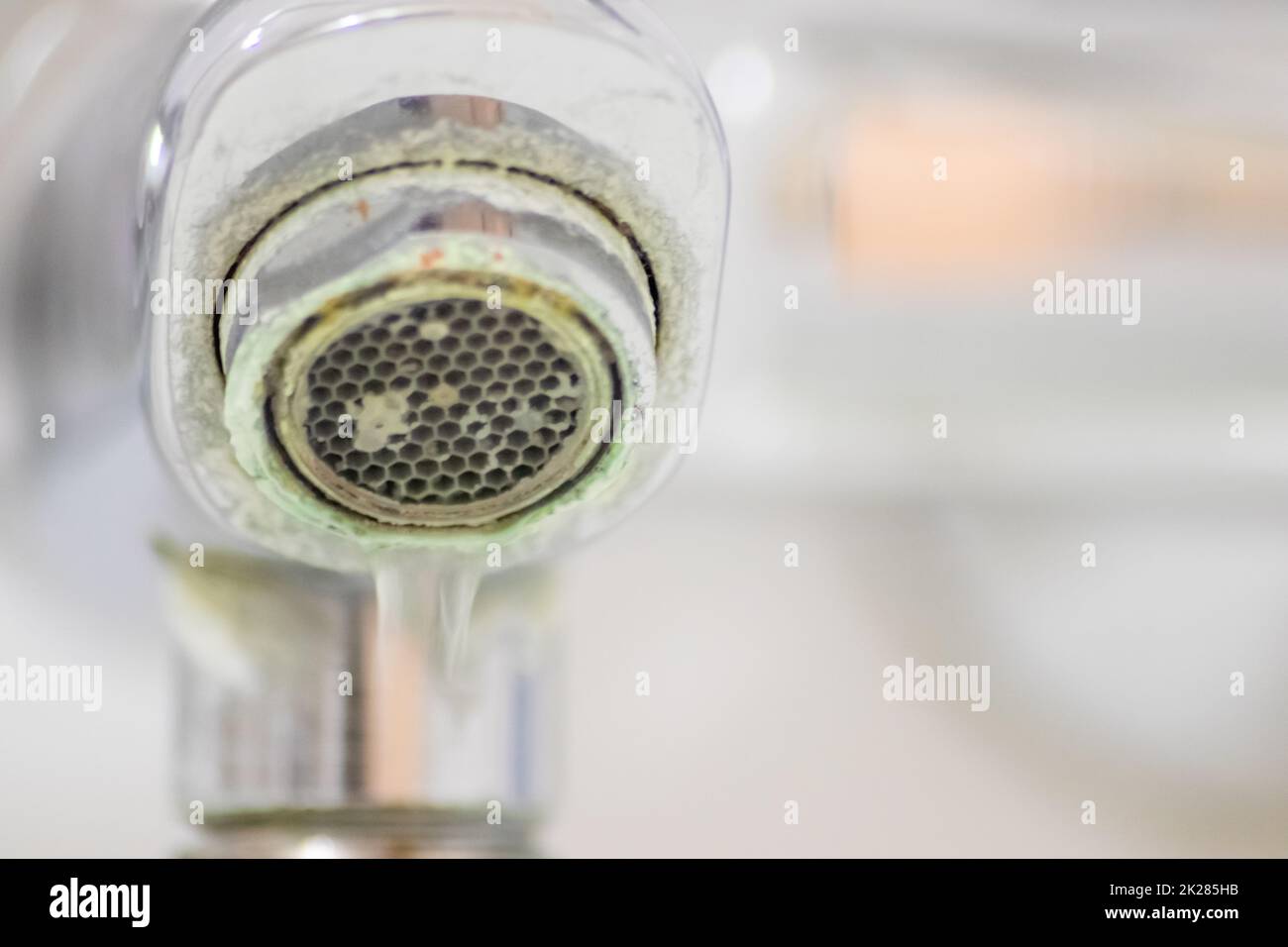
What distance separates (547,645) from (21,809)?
0.21 m

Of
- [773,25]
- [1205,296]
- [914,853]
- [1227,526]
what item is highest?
[773,25]

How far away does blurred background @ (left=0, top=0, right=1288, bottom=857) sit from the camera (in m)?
0.48

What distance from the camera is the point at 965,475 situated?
1.68 feet

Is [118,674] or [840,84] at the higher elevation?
[840,84]

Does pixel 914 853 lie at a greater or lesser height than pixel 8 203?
lesser

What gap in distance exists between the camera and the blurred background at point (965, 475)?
18.8 inches

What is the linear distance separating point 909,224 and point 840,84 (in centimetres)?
7

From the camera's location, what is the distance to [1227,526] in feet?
1.70

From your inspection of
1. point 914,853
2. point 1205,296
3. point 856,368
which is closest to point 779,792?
point 914,853

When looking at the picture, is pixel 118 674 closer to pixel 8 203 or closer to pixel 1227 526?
Result: pixel 8 203

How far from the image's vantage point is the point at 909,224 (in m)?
0.49

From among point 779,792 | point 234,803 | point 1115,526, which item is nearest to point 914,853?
point 779,792

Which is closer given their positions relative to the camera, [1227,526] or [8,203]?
[8,203]

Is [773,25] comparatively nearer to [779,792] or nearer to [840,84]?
[840,84]
